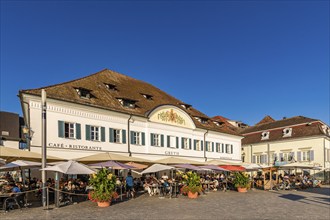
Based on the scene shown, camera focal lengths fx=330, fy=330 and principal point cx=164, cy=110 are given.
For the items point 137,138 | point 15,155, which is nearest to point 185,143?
point 137,138

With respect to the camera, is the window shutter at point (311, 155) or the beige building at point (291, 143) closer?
the beige building at point (291, 143)

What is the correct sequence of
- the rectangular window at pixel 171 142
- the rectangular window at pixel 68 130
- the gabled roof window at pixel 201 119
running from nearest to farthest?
the rectangular window at pixel 68 130 → the rectangular window at pixel 171 142 → the gabled roof window at pixel 201 119

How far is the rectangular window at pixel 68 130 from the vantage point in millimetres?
22984

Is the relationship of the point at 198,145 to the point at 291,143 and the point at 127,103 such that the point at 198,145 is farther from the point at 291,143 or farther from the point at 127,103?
the point at 291,143

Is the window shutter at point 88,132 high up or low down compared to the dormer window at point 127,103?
down

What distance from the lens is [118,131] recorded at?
27016 millimetres

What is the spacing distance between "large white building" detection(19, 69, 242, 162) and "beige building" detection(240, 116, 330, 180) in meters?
10.9

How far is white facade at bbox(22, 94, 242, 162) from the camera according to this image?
2197 centimetres

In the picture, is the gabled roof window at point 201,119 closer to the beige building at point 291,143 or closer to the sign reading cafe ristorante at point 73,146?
the beige building at point 291,143

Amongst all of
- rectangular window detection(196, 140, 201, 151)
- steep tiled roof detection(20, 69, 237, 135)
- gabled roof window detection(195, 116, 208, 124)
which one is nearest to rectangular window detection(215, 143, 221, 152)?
steep tiled roof detection(20, 69, 237, 135)

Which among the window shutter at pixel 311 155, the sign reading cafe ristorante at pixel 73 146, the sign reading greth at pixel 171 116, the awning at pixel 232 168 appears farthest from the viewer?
the window shutter at pixel 311 155

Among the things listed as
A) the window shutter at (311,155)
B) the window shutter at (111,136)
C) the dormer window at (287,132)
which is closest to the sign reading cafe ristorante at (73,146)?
the window shutter at (111,136)

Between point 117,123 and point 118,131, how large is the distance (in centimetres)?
70

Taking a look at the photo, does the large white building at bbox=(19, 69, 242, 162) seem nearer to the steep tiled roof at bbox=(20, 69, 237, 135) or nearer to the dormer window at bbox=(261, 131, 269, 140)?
the steep tiled roof at bbox=(20, 69, 237, 135)
